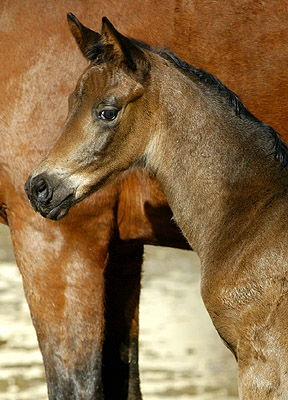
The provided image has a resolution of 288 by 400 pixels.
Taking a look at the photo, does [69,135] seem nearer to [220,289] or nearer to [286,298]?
[220,289]

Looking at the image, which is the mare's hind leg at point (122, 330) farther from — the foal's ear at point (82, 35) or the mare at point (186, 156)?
the foal's ear at point (82, 35)

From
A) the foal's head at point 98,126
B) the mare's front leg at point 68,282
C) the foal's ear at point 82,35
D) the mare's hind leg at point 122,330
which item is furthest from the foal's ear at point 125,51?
the mare's hind leg at point 122,330

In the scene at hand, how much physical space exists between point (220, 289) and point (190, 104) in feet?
2.81

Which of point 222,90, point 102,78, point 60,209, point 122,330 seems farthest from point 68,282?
point 222,90

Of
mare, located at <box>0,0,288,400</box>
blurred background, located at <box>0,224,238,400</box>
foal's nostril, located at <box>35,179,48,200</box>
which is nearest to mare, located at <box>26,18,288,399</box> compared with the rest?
foal's nostril, located at <box>35,179,48,200</box>

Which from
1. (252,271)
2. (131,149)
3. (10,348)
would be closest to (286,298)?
(252,271)

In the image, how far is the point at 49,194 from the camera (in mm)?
3787

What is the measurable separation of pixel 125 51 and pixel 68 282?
4.25ft

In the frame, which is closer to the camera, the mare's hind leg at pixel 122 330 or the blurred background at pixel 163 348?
the mare's hind leg at pixel 122 330

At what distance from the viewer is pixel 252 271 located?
3.53 meters

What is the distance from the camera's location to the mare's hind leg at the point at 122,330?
505 cm

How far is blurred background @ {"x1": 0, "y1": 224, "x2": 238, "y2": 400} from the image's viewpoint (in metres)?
6.17

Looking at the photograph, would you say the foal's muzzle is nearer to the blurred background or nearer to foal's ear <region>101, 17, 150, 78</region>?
foal's ear <region>101, 17, 150, 78</region>

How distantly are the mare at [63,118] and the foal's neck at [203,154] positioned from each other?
1.81 feet
